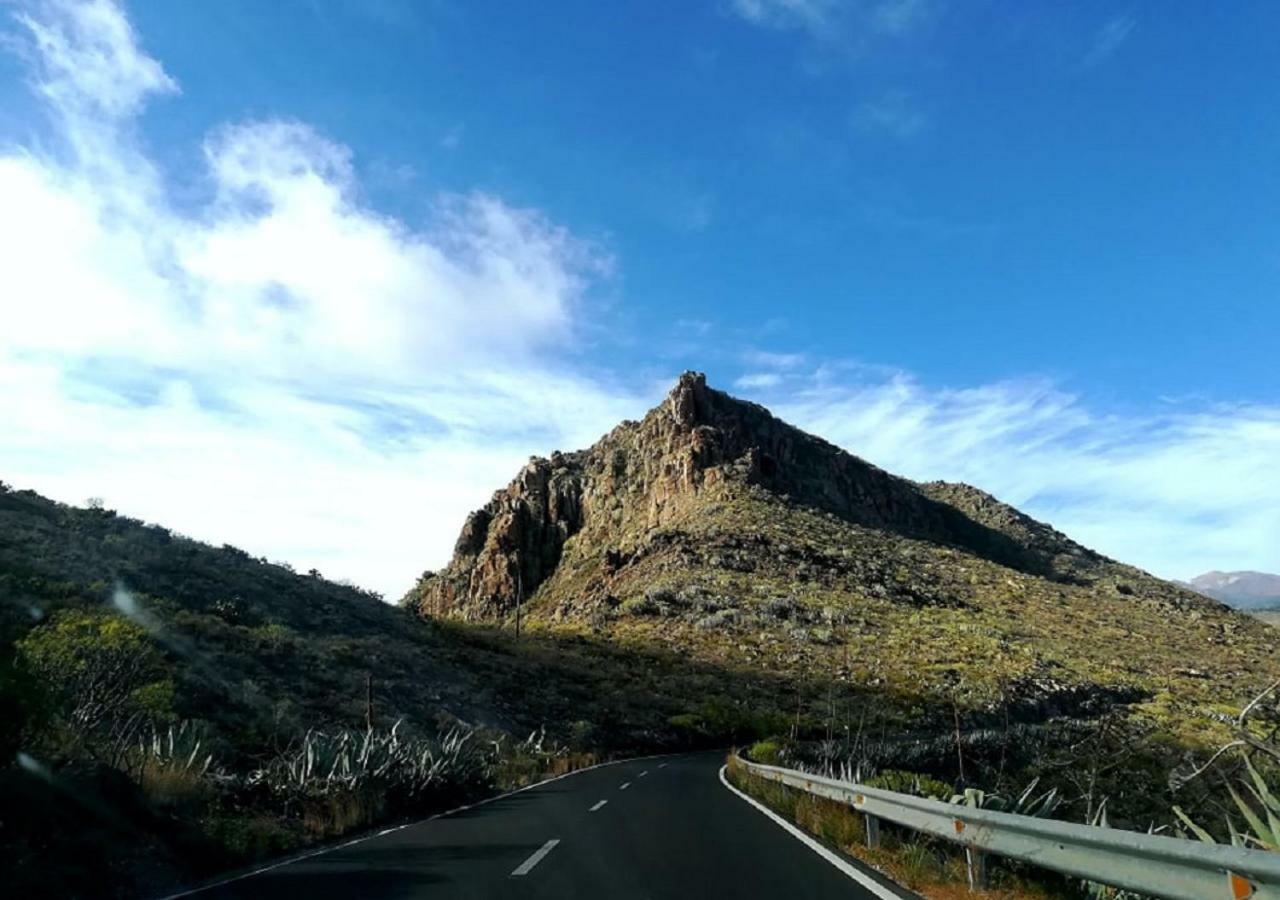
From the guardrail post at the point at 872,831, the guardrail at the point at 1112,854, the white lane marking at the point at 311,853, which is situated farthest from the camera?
the guardrail post at the point at 872,831

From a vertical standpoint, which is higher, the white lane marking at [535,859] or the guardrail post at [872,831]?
the guardrail post at [872,831]

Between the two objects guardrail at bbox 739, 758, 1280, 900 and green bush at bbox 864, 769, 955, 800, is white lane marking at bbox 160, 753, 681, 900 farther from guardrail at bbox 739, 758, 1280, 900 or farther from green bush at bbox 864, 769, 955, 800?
green bush at bbox 864, 769, 955, 800

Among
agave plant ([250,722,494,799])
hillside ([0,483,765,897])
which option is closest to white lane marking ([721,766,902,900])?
agave plant ([250,722,494,799])

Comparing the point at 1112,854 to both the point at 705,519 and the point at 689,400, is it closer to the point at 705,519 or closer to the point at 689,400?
the point at 705,519

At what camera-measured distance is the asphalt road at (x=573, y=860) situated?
7.62m

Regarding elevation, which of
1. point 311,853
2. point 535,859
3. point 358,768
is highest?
point 358,768

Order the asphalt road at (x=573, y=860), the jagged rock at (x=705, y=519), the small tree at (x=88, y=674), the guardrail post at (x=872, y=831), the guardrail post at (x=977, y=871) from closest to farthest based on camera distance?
the guardrail post at (x=977, y=871) < the asphalt road at (x=573, y=860) < the guardrail post at (x=872, y=831) < the small tree at (x=88, y=674) < the jagged rock at (x=705, y=519)

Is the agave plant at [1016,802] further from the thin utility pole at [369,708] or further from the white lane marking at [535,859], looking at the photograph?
the thin utility pole at [369,708]

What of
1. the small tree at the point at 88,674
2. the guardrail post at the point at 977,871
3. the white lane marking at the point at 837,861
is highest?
the small tree at the point at 88,674

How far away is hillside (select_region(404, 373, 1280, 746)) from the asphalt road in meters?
6.38

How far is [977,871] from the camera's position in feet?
22.6

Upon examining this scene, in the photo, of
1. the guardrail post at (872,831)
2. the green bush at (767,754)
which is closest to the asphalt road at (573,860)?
the guardrail post at (872,831)

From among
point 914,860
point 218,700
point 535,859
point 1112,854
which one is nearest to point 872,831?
point 914,860

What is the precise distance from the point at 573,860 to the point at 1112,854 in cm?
607
